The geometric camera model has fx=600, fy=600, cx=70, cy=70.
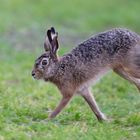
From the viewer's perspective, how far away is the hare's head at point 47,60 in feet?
29.1

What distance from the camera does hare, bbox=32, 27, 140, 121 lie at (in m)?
8.89

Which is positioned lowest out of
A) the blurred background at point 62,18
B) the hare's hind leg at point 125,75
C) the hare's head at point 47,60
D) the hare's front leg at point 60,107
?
the hare's front leg at point 60,107

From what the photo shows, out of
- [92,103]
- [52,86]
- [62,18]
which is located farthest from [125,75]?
[62,18]

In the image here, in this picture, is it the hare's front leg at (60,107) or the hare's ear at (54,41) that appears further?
the hare's ear at (54,41)

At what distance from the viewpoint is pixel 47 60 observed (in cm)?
889

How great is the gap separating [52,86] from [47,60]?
2.56 metres

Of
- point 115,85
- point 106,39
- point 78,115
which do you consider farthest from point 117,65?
point 115,85

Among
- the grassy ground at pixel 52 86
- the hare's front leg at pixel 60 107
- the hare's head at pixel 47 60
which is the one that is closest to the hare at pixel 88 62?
the hare's head at pixel 47 60

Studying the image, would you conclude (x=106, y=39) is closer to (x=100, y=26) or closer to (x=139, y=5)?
(x=100, y=26)

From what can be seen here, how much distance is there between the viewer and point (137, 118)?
8562 mm

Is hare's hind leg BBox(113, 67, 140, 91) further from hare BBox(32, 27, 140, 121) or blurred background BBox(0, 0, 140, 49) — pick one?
blurred background BBox(0, 0, 140, 49)

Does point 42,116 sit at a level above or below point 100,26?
below

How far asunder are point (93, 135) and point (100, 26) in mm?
12760

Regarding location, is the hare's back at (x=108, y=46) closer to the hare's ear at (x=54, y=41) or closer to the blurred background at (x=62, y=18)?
the hare's ear at (x=54, y=41)
